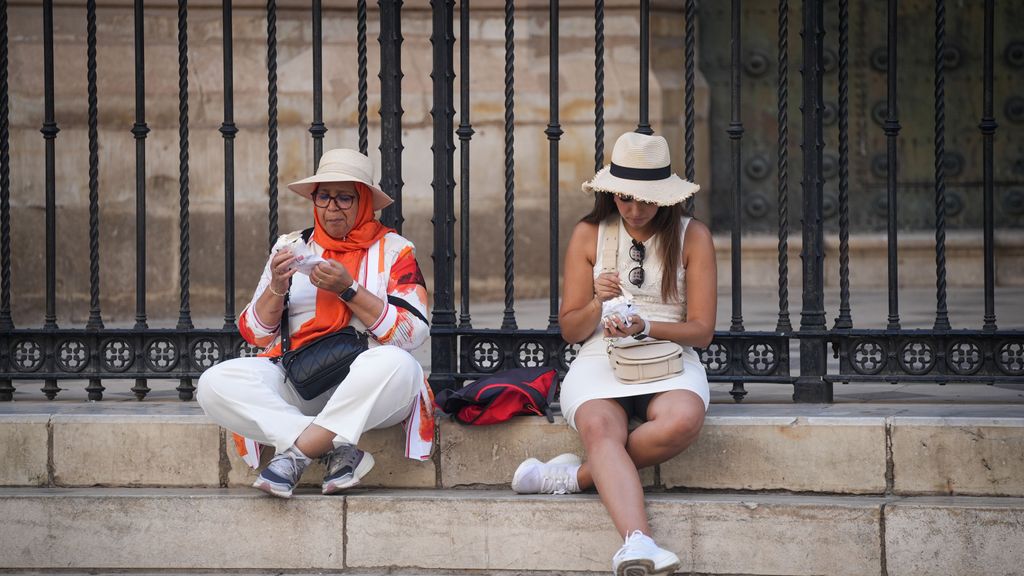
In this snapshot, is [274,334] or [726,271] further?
[726,271]

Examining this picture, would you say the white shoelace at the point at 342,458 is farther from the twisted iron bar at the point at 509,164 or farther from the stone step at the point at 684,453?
the twisted iron bar at the point at 509,164

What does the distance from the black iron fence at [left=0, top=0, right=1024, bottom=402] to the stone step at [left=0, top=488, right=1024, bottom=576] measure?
71cm

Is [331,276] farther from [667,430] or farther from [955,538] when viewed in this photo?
[955,538]

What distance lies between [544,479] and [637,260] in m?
0.87

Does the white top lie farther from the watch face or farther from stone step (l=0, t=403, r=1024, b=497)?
the watch face

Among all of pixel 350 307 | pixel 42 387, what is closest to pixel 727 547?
pixel 350 307

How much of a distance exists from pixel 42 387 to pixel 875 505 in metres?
3.57

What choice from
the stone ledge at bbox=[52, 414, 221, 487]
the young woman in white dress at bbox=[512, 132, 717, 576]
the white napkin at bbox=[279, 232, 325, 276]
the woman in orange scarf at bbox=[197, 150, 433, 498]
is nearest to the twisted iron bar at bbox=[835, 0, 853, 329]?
the young woman in white dress at bbox=[512, 132, 717, 576]

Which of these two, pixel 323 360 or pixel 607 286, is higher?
pixel 607 286

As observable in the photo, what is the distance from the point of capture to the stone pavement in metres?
6.15

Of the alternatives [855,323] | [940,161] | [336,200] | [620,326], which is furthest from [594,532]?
[855,323]

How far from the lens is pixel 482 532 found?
5.33 metres

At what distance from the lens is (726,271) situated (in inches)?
424

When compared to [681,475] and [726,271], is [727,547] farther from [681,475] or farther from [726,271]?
[726,271]
